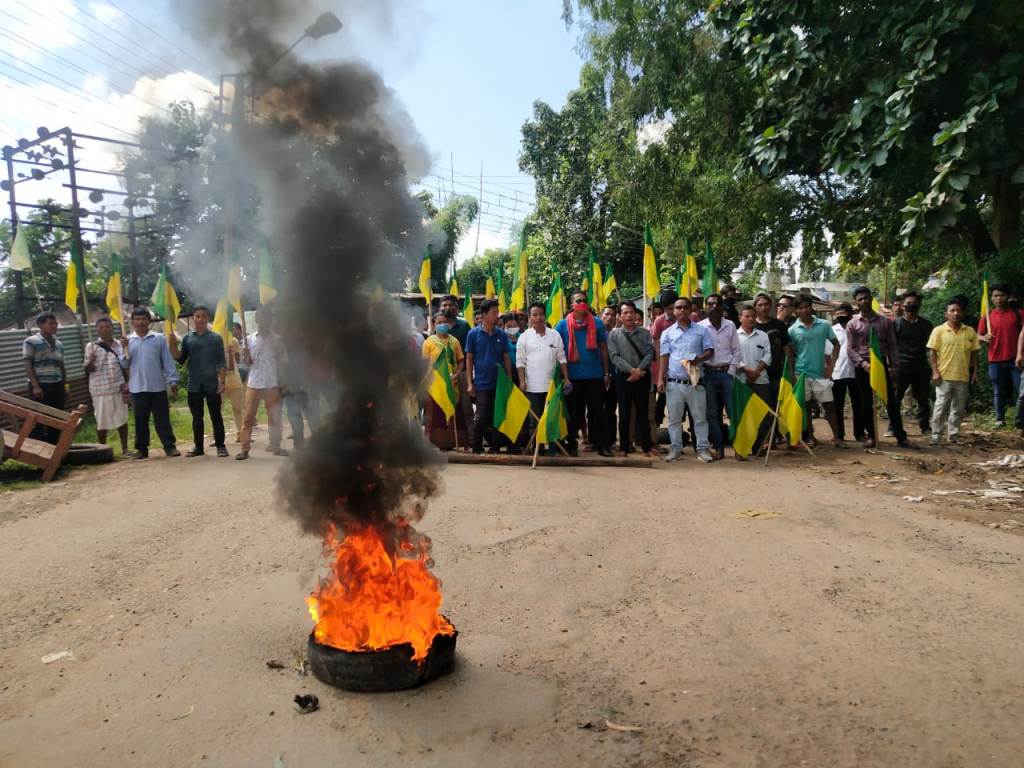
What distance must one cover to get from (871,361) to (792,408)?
1.32 metres

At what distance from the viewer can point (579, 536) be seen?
611 centimetres

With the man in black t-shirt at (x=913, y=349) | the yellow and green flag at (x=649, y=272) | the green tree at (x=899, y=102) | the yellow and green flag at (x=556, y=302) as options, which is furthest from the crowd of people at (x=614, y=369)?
the yellow and green flag at (x=556, y=302)

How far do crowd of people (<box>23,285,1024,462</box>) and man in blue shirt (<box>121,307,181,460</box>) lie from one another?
0.02 meters

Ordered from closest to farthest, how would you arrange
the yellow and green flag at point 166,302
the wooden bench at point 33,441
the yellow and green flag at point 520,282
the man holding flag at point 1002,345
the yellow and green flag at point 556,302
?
the wooden bench at point 33,441, the man holding flag at point 1002,345, the yellow and green flag at point 166,302, the yellow and green flag at point 556,302, the yellow and green flag at point 520,282

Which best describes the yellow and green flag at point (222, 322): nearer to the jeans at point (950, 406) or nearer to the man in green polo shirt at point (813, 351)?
the man in green polo shirt at point (813, 351)

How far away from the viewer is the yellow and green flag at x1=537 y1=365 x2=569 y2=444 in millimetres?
9062

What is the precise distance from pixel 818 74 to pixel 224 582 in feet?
37.1

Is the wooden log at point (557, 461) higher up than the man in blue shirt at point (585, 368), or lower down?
lower down

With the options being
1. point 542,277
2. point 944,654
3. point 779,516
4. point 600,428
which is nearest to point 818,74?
point 600,428

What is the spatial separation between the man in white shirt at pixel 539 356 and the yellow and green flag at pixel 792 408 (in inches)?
103

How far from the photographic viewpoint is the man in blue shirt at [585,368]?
934cm

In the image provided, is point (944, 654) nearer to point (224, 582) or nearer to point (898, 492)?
point (898, 492)

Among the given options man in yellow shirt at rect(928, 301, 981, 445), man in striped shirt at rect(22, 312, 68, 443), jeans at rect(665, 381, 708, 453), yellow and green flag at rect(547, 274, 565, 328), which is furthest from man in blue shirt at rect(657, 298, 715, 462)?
man in striped shirt at rect(22, 312, 68, 443)

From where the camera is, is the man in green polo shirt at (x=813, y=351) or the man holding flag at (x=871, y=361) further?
the man in green polo shirt at (x=813, y=351)
